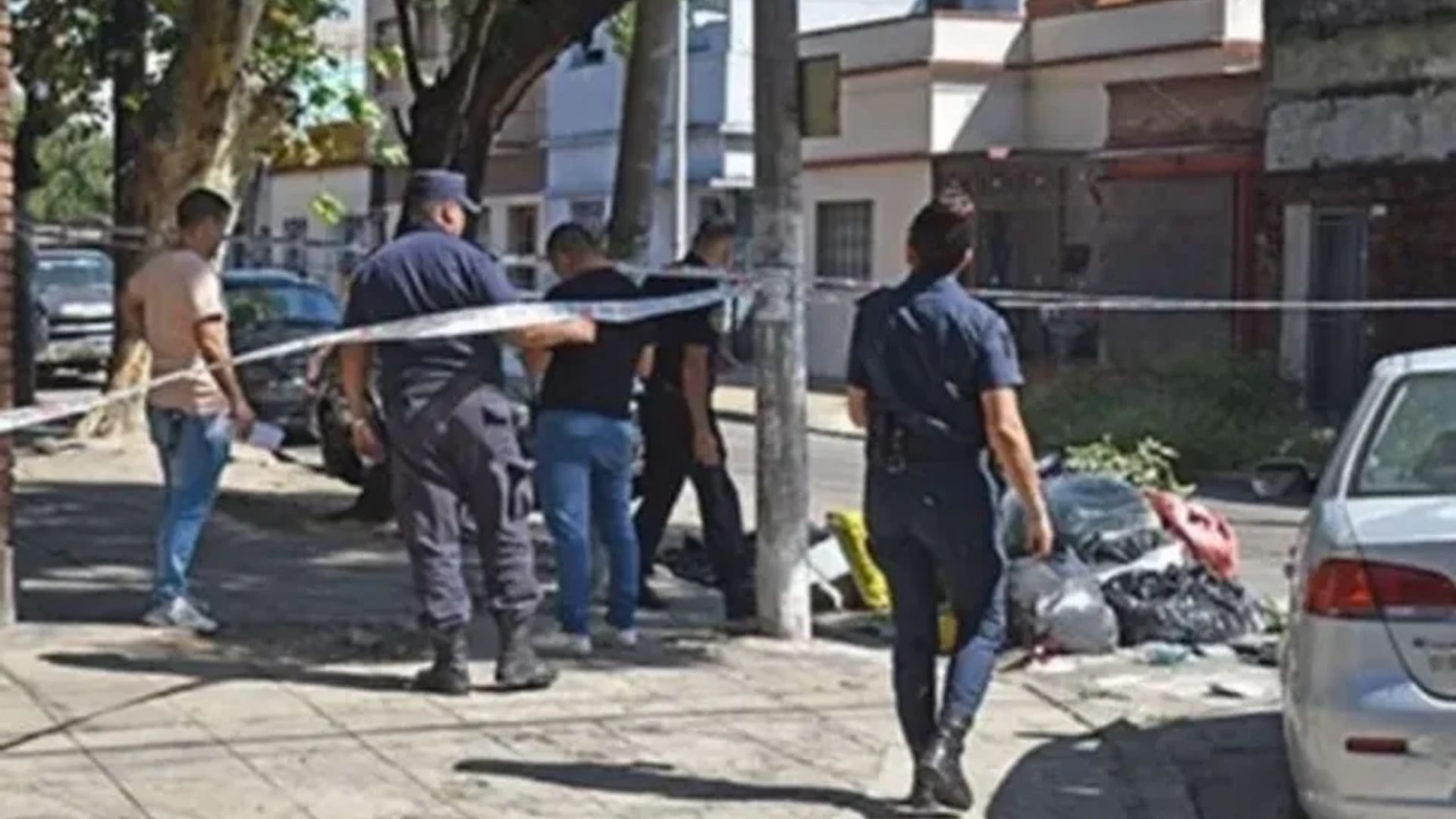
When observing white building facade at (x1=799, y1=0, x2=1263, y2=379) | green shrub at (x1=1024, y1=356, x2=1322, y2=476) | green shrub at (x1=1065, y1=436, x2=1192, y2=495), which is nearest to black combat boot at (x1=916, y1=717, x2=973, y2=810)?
green shrub at (x1=1065, y1=436, x2=1192, y2=495)

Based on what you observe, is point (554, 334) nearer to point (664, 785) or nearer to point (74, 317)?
point (664, 785)

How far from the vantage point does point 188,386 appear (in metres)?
9.88

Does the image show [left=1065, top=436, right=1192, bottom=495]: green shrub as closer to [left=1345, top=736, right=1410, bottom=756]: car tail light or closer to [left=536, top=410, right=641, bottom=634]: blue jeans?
[left=536, top=410, right=641, bottom=634]: blue jeans

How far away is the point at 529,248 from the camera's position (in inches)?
1710

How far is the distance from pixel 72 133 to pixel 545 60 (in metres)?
18.1

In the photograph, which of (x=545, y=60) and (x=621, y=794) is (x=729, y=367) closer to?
(x=545, y=60)

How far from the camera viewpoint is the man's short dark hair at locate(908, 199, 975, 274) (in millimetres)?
7527

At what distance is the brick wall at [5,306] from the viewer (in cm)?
966

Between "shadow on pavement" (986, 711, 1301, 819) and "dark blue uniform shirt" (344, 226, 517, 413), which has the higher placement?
"dark blue uniform shirt" (344, 226, 517, 413)

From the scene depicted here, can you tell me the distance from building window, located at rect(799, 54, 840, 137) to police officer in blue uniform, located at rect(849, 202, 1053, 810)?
9.27ft

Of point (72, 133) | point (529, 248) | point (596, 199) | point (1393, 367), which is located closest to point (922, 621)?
point (1393, 367)

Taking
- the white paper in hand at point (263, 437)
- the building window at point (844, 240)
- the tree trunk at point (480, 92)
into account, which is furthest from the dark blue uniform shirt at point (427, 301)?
the building window at point (844, 240)

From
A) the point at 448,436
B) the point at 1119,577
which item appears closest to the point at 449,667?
the point at 448,436

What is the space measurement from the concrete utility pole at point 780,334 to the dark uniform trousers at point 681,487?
48cm
